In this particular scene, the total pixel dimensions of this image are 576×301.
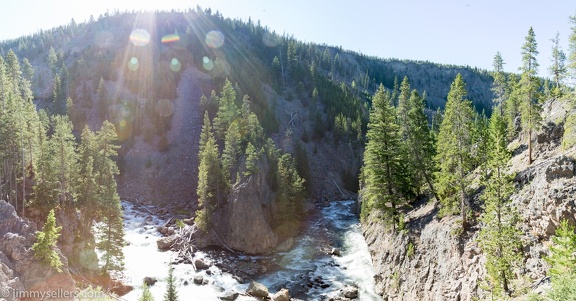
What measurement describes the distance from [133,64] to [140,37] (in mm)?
39475

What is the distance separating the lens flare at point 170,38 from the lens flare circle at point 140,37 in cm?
702

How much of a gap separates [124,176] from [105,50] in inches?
2823

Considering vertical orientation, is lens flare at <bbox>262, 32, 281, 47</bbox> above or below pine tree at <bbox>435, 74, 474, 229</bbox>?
above

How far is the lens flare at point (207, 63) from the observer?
12790cm

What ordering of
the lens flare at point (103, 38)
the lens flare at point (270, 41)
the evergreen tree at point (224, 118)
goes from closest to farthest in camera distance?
1. the evergreen tree at point (224, 118)
2. the lens flare at point (103, 38)
3. the lens flare at point (270, 41)

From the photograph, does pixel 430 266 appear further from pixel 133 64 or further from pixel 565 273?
pixel 133 64

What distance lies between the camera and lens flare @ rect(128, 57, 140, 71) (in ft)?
391

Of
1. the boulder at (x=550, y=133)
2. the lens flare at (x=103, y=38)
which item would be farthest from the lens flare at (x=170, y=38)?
the boulder at (x=550, y=133)

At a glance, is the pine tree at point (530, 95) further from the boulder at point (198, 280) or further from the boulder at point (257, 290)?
the boulder at point (198, 280)

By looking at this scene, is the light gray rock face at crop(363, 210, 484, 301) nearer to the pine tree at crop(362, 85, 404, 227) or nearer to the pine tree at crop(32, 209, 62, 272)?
the pine tree at crop(362, 85, 404, 227)

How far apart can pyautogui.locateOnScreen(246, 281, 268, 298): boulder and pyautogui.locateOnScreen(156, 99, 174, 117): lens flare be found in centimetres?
7650

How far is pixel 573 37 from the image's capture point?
27.5m

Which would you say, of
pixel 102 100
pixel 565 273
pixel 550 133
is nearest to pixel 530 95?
pixel 550 133

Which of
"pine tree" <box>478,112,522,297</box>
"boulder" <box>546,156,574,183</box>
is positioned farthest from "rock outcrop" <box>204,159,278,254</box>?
"boulder" <box>546,156,574,183</box>
